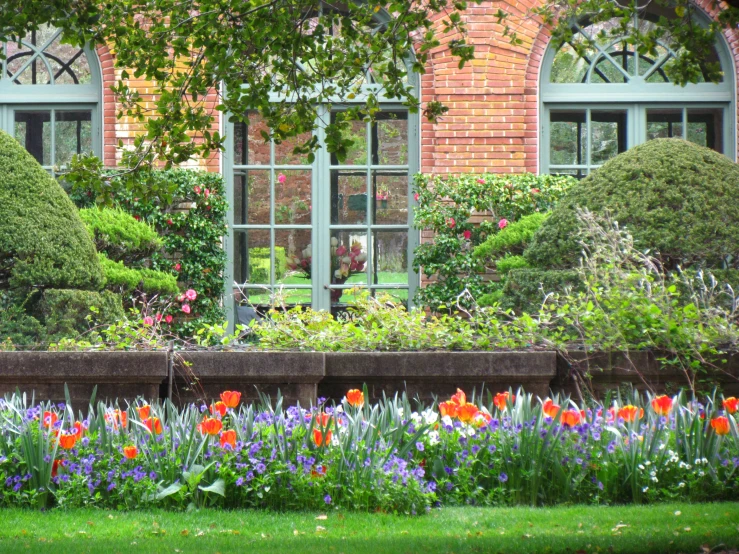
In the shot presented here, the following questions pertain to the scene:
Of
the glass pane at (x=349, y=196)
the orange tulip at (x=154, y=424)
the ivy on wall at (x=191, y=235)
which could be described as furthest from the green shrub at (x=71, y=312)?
the glass pane at (x=349, y=196)

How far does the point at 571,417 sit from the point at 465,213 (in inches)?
237

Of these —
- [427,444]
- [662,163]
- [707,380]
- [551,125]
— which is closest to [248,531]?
[427,444]

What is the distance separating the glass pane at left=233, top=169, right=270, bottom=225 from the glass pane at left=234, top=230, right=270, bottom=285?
15cm

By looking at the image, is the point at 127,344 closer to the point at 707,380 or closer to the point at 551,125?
the point at 707,380

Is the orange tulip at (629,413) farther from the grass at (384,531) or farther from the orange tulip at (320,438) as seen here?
the orange tulip at (320,438)

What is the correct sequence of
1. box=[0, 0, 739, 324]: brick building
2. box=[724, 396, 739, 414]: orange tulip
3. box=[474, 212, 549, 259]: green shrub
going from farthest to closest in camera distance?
box=[0, 0, 739, 324]: brick building
box=[474, 212, 549, 259]: green shrub
box=[724, 396, 739, 414]: orange tulip

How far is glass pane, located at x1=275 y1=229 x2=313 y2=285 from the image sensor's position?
10922 mm

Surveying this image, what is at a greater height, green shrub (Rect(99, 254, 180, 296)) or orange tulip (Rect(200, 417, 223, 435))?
green shrub (Rect(99, 254, 180, 296))

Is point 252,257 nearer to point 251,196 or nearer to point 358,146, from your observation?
point 251,196

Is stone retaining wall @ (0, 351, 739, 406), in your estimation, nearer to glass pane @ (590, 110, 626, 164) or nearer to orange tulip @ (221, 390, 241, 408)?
orange tulip @ (221, 390, 241, 408)

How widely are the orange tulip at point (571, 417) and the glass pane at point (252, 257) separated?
7122mm

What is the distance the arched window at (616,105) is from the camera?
35.7 ft

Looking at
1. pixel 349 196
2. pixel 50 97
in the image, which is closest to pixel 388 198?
pixel 349 196

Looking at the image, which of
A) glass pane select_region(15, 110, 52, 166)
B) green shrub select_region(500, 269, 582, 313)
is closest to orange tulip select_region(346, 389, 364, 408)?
green shrub select_region(500, 269, 582, 313)
